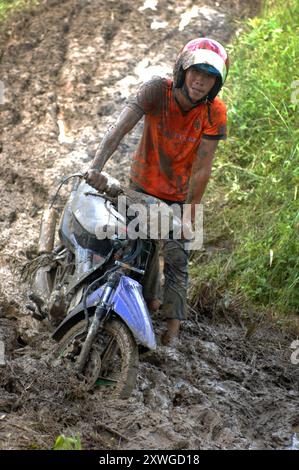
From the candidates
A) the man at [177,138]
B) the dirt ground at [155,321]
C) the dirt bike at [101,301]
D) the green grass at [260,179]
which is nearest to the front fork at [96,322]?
the dirt bike at [101,301]

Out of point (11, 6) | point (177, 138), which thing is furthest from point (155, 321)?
point (11, 6)

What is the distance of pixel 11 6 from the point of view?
29.7 ft

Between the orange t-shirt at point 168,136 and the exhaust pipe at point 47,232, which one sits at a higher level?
the orange t-shirt at point 168,136

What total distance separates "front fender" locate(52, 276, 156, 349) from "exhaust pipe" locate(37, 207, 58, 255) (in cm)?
119

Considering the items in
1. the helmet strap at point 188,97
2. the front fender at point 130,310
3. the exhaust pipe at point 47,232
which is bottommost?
the front fender at point 130,310

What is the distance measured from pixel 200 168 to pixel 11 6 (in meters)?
4.73

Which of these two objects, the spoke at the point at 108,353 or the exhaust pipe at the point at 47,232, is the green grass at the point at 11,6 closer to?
the exhaust pipe at the point at 47,232

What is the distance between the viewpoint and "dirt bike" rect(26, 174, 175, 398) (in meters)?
4.29

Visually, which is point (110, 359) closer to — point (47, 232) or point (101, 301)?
point (101, 301)

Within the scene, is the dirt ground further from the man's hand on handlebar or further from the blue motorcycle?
the man's hand on handlebar

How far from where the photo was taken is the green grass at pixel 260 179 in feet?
20.7

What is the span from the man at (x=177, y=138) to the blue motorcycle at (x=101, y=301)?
241mm

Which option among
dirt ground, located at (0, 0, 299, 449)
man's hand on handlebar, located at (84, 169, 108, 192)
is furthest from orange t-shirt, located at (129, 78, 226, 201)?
dirt ground, located at (0, 0, 299, 449)
